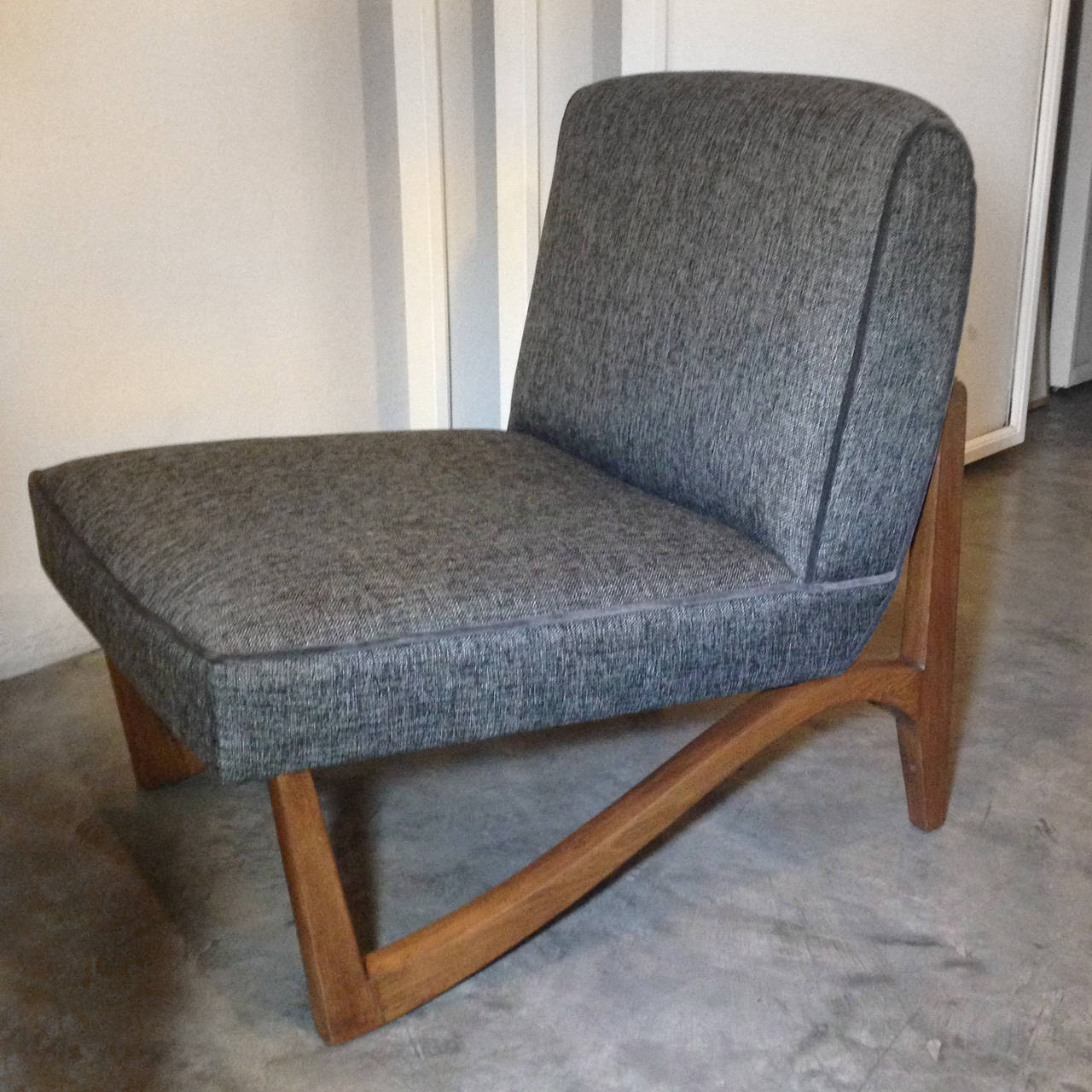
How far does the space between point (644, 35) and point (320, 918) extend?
4.17 feet

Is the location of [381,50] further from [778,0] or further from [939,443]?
[939,443]

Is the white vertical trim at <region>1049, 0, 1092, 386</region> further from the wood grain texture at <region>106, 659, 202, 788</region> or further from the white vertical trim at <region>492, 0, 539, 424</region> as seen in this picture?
the wood grain texture at <region>106, 659, 202, 788</region>

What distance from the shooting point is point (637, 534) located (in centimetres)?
100

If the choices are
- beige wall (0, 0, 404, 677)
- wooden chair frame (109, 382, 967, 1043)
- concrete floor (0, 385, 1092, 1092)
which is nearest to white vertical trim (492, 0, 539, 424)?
beige wall (0, 0, 404, 677)

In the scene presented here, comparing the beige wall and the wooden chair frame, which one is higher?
the beige wall

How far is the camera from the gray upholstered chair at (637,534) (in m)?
0.86

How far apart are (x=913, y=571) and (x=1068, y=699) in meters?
0.50

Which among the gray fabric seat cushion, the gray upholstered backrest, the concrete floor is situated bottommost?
the concrete floor

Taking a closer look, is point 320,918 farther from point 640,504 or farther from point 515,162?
point 515,162

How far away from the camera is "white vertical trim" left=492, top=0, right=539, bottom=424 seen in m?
1.68

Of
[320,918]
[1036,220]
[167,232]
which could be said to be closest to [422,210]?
[167,232]

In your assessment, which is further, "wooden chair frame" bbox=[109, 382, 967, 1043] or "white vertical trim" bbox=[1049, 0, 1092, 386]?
"white vertical trim" bbox=[1049, 0, 1092, 386]

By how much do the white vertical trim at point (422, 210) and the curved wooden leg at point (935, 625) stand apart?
0.92 m

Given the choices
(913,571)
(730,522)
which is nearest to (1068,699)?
(913,571)
